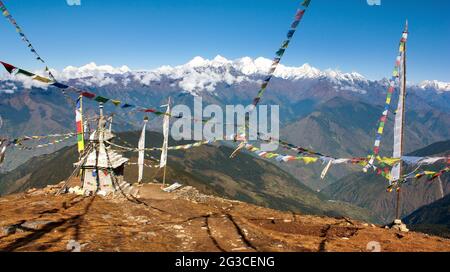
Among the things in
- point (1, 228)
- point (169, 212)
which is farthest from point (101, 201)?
point (1, 228)

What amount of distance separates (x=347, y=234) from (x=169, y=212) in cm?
1240

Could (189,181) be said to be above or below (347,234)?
below

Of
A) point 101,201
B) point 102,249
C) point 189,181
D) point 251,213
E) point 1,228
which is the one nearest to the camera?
point 102,249

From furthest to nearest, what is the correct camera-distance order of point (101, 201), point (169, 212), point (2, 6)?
point (101, 201) < point (169, 212) < point (2, 6)

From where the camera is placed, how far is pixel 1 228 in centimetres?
1927

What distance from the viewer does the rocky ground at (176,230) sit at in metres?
17.5

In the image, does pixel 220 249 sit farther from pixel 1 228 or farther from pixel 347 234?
Answer: pixel 1 228

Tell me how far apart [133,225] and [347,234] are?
41.8 feet

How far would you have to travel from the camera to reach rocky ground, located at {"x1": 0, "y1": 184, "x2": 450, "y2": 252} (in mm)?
17484

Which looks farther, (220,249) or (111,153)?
(111,153)

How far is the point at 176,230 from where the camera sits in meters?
21.2
